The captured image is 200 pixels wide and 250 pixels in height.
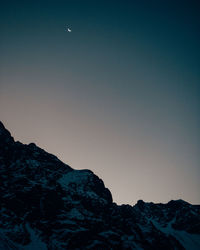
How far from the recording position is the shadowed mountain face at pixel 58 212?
415 feet

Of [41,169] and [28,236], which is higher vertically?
[41,169]

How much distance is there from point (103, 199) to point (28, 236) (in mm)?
57671

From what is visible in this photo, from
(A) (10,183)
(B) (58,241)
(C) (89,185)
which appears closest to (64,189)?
(C) (89,185)

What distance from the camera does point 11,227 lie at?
123938 mm

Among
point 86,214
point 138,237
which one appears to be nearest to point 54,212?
point 86,214

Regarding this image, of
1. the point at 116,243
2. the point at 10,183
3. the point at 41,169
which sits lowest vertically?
the point at 116,243

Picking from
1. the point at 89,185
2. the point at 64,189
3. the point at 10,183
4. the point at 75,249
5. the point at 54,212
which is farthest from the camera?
the point at 89,185

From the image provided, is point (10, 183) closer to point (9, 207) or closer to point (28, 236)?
point (9, 207)

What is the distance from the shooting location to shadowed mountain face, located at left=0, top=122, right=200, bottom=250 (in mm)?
126438

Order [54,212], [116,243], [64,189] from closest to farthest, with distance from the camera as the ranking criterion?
1. [116,243]
2. [54,212]
3. [64,189]

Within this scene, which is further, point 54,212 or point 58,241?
point 54,212

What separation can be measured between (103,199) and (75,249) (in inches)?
1948

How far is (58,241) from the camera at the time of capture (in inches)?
4906

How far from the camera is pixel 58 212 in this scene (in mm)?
144500
